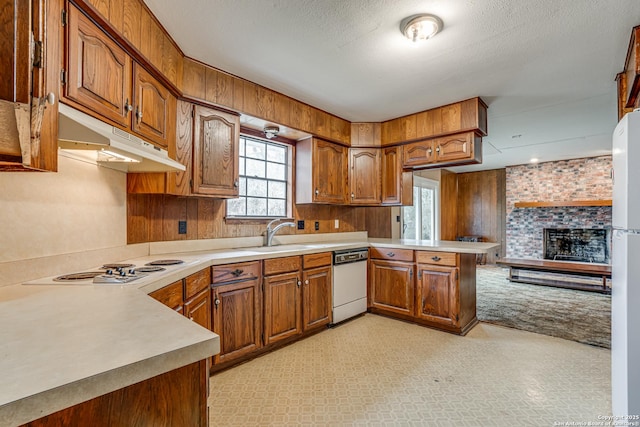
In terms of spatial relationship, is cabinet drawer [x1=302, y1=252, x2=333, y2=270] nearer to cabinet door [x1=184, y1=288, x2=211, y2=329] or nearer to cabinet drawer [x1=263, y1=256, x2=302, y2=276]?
cabinet drawer [x1=263, y1=256, x2=302, y2=276]

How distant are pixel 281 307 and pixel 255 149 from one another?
1.62m

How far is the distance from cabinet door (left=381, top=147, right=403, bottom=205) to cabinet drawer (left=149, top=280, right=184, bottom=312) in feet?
8.86

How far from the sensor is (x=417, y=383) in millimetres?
2094

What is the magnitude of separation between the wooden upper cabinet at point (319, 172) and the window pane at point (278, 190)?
0.15 metres

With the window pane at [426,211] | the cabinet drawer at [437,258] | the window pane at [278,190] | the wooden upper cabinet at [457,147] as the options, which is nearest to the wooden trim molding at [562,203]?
the window pane at [426,211]

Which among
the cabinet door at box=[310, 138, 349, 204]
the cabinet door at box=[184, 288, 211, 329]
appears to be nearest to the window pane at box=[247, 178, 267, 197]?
the cabinet door at box=[310, 138, 349, 204]

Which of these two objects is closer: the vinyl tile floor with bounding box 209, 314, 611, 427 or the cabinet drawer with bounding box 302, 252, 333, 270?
the vinyl tile floor with bounding box 209, 314, 611, 427

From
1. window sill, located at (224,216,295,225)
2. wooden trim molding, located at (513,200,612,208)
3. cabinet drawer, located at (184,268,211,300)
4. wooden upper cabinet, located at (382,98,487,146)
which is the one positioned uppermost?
wooden upper cabinet, located at (382,98,487,146)

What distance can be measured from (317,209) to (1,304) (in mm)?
2925

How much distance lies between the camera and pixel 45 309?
0.97 m

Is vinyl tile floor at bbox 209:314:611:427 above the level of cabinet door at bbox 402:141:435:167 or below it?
below

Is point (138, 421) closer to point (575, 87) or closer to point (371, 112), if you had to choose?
point (371, 112)

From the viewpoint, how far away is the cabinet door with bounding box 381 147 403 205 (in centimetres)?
368

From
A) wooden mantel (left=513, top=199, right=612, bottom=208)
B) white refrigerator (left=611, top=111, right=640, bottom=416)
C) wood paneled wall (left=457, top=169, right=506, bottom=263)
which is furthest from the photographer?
wood paneled wall (left=457, top=169, right=506, bottom=263)
